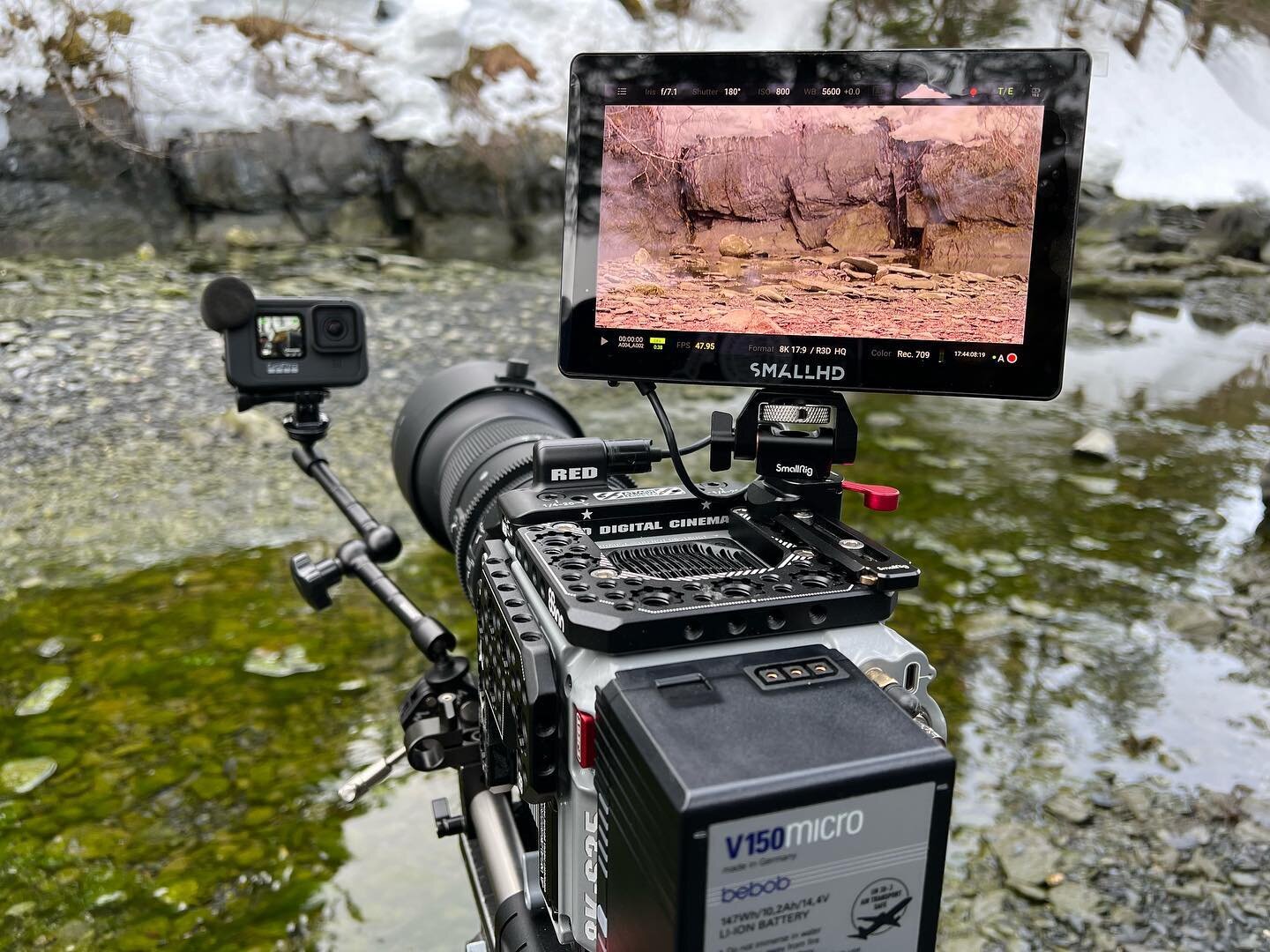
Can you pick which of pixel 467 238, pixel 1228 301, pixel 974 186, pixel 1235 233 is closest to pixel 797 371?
pixel 974 186

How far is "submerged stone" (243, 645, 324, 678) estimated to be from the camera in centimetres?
302

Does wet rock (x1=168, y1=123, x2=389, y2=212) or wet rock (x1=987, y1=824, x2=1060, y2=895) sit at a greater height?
wet rock (x1=168, y1=123, x2=389, y2=212)

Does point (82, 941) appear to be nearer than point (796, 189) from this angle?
No

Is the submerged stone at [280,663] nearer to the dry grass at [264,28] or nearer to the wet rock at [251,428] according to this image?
the wet rock at [251,428]

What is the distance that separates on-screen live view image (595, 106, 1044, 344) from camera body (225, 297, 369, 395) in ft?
3.18

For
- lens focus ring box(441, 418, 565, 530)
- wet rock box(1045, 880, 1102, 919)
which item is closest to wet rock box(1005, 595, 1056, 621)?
wet rock box(1045, 880, 1102, 919)

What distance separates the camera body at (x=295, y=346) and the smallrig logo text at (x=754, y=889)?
61.2 inches

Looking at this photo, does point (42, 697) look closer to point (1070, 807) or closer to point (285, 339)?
point (285, 339)

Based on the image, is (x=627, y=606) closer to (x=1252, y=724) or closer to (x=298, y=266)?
(x=1252, y=724)

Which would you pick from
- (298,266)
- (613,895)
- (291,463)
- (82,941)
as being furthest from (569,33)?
(613,895)

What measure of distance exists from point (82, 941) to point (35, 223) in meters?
6.97

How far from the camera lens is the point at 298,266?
7801mm

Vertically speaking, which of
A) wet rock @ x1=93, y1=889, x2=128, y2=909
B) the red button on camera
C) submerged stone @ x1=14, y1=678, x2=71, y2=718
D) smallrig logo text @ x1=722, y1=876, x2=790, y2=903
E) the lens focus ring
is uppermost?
the lens focus ring

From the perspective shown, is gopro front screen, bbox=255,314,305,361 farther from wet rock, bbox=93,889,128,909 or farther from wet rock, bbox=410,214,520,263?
wet rock, bbox=410,214,520,263
